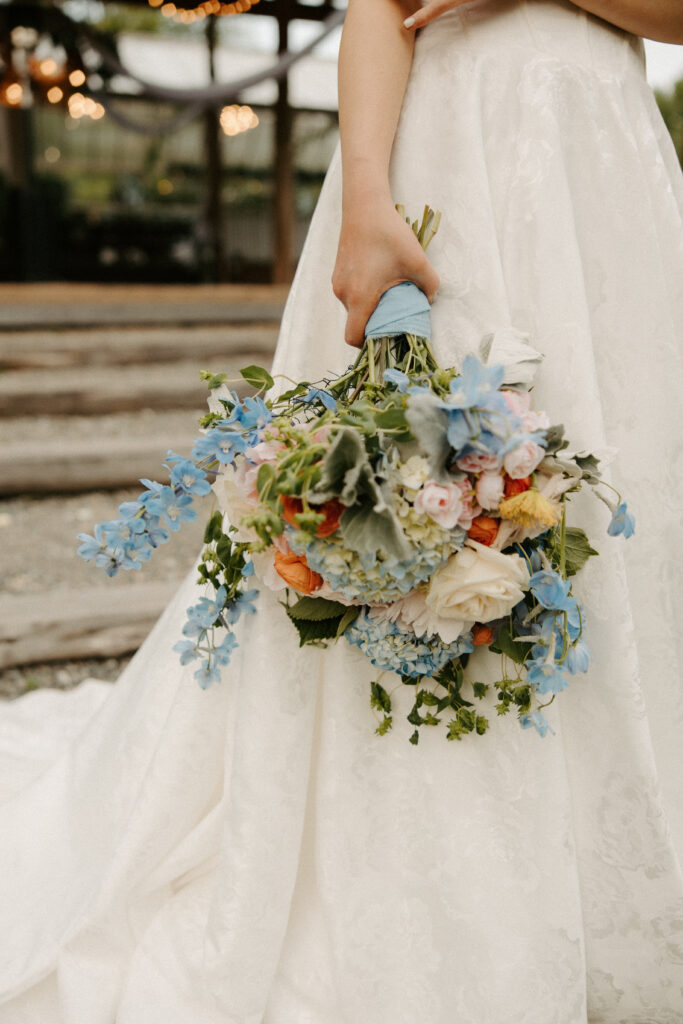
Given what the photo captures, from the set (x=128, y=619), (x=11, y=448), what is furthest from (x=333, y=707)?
(x=11, y=448)

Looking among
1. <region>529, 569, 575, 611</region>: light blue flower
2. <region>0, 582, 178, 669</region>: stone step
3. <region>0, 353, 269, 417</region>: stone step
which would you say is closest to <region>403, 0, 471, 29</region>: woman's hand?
<region>529, 569, 575, 611</region>: light blue flower

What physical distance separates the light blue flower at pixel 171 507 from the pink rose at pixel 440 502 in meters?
0.27

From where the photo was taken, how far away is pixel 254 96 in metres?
7.58

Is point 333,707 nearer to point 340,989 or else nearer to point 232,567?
point 232,567

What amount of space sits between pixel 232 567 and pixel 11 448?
239 centimetres

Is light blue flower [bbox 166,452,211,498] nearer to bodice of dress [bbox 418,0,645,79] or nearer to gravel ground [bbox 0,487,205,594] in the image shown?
bodice of dress [bbox 418,0,645,79]

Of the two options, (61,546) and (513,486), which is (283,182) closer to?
(61,546)

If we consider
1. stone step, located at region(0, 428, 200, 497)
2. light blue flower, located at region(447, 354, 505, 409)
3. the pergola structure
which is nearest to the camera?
light blue flower, located at region(447, 354, 505, 409)

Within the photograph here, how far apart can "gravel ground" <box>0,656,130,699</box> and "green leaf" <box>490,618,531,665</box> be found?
1512 millimetres

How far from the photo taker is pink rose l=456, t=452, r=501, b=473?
30.3 inches

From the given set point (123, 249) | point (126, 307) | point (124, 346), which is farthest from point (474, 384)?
point (123, 249)

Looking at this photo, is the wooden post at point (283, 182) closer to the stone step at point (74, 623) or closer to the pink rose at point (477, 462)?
the stone step at point (74, 623)

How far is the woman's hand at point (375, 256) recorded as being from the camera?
36.2 inches

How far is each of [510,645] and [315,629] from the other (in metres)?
0.22
